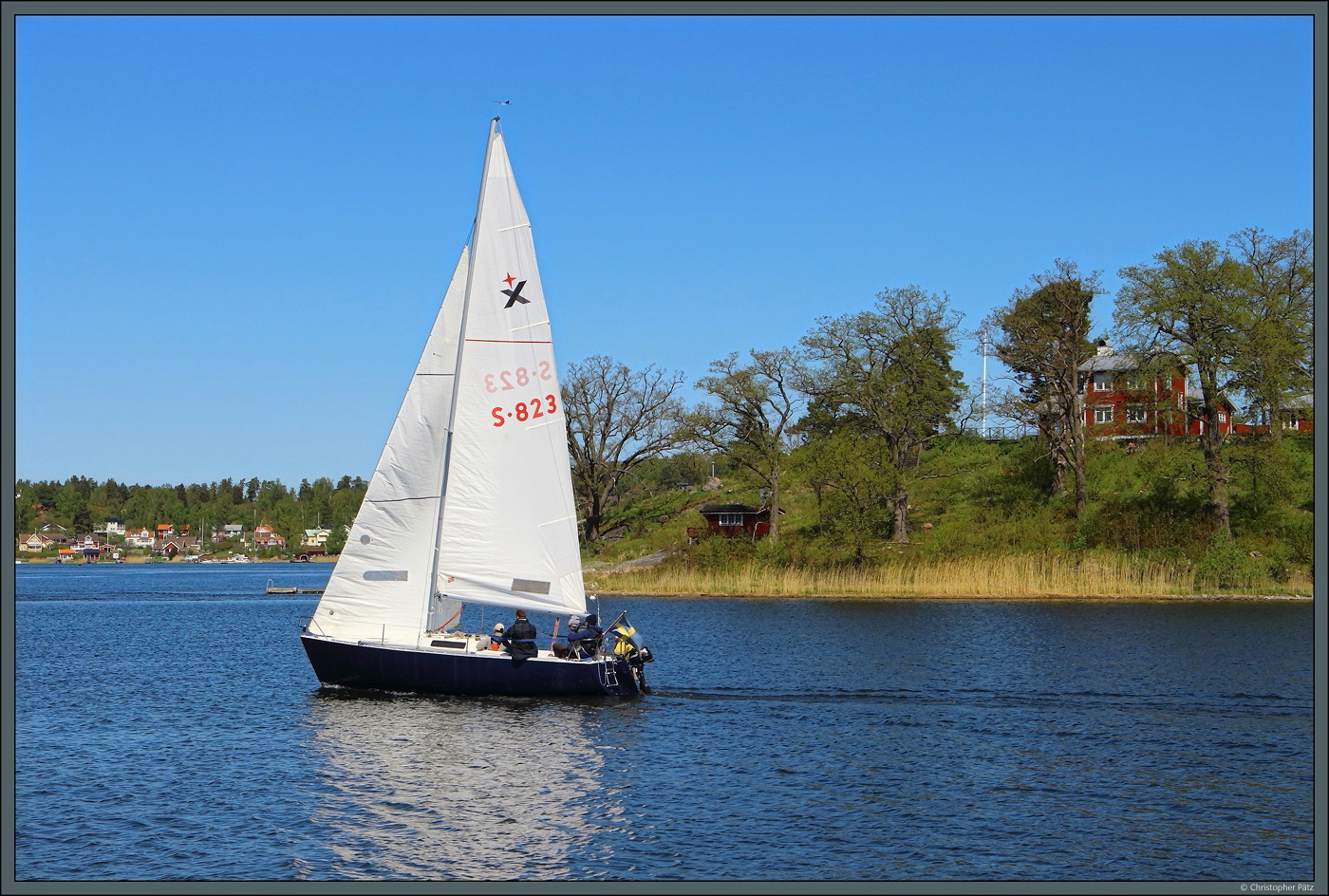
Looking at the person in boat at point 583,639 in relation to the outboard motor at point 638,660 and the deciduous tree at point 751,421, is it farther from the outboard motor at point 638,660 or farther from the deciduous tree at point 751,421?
the deciduous tree at point 751,421

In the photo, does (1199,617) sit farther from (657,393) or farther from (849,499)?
(657,393)

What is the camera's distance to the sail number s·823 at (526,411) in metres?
31.6

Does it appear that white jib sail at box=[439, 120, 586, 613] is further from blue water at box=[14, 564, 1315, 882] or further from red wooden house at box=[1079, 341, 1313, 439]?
red wooden house at box=[1079, 341, 1313, 439]

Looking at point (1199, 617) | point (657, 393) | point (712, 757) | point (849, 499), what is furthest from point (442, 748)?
point (657, 393)

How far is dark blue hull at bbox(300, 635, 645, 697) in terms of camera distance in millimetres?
30609

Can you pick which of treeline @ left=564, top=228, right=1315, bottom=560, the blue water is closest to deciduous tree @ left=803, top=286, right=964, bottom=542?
treeline @ left=564, top=228, right=1315, bottom=560

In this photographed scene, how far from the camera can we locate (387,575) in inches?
1255

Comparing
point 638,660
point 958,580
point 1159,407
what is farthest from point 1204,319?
point 638,660

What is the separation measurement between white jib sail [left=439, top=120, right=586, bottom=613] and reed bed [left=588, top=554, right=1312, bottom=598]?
3297cm

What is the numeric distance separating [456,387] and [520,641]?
22.6 feet

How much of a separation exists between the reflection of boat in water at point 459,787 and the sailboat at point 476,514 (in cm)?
120

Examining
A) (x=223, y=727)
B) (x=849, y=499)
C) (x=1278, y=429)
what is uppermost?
(x=1278, y=429)

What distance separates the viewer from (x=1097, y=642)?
4381cm

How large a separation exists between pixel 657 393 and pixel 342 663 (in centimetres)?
6768
